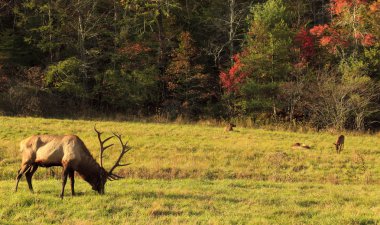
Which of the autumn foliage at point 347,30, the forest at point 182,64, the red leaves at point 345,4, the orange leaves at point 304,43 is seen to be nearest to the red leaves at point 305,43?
the orange leaves at point 304,43

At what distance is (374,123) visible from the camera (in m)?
34.3

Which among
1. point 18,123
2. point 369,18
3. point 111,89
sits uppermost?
point 369,18

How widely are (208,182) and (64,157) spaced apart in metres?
5.24

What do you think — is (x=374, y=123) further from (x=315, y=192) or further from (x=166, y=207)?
(x=166, y=207)

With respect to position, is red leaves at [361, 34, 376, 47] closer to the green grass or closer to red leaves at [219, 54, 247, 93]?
red leaves at [219, 54, 247, 93]

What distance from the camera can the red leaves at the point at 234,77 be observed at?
33188 millimetres

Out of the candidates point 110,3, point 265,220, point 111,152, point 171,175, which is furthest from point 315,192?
point 110,3

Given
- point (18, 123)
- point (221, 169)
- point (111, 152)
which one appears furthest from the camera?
point (18, 123)

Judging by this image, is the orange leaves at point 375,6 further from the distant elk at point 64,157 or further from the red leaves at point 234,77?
the distant elk at point 64,157

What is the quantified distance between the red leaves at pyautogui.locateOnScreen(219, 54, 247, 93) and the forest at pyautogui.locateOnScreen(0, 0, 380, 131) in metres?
0.10

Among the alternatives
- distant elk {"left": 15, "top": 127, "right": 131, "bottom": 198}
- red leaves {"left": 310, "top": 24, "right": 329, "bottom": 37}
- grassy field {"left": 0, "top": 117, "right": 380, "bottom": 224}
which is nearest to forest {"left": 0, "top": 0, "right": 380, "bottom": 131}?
red leaves {"left": 310, "top": 24, "right": 329, "bottom": 37}

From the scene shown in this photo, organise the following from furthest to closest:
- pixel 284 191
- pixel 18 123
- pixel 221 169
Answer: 1. pixel 18 123
2. pixel 221 169
3. pixel 284 191

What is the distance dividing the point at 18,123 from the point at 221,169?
1322cm

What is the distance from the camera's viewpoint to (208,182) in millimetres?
12750
